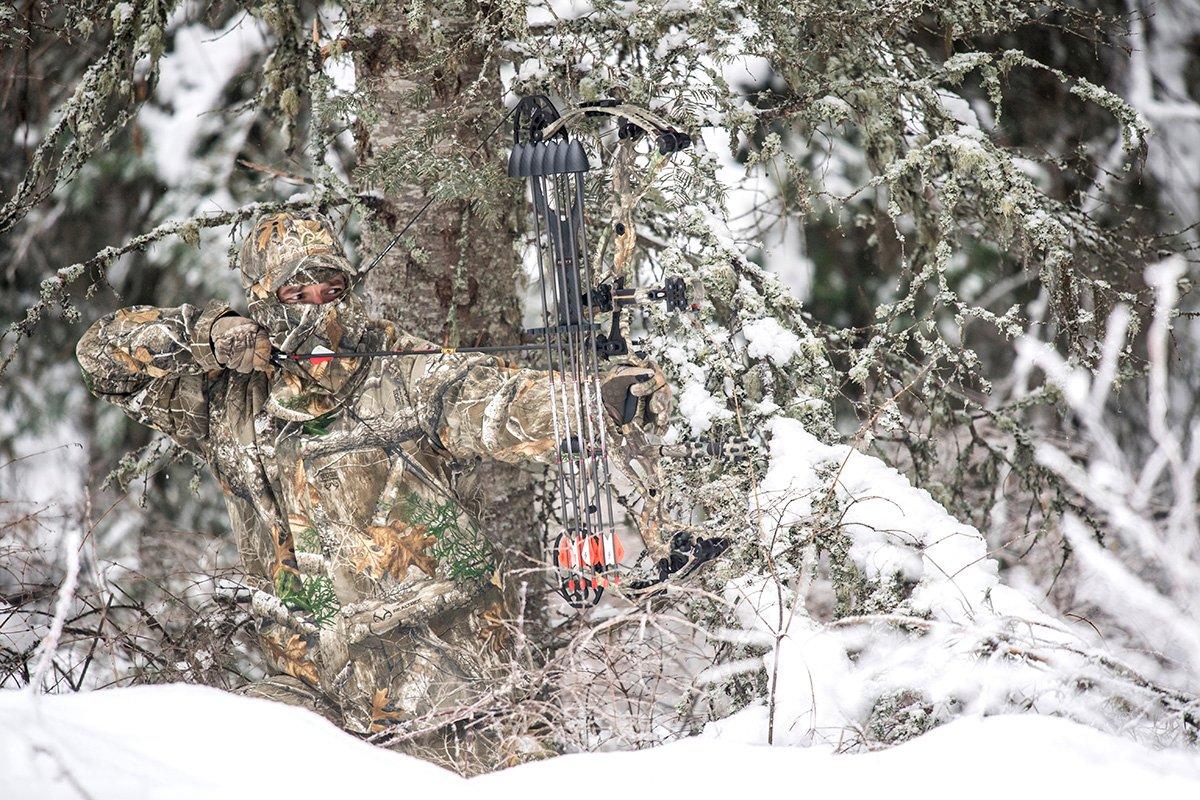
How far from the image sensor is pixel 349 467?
2.75 m

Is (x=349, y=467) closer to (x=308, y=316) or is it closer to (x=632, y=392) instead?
(x=308, y=316)

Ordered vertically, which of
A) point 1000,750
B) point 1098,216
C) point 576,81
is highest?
point 576,81

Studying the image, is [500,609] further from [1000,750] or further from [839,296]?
[839,296]

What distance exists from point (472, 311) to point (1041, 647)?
2.10 metres

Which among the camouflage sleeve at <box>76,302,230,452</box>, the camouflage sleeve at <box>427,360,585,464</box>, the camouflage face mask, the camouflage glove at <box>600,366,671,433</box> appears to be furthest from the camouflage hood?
the camouflage glove at <box>600,366,671,433</box>

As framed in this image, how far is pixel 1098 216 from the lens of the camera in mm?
5684

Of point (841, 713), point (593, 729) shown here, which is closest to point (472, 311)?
point (593, 729)

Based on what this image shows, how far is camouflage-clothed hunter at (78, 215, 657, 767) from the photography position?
8.78ft

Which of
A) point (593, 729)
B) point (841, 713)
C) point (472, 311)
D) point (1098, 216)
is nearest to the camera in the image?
point (841, 713)

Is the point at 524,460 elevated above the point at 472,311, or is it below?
below

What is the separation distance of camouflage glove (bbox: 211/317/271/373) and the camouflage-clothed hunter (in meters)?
0.03

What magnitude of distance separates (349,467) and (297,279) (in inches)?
19.3

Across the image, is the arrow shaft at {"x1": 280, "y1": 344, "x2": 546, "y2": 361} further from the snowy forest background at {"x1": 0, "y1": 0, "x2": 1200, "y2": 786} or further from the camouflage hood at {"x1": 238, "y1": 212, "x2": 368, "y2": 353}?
the snowy forest background at {"x1": 0, "y1": 0, "x2": 1200, "y2": 786}

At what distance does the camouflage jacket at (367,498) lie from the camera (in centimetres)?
269
